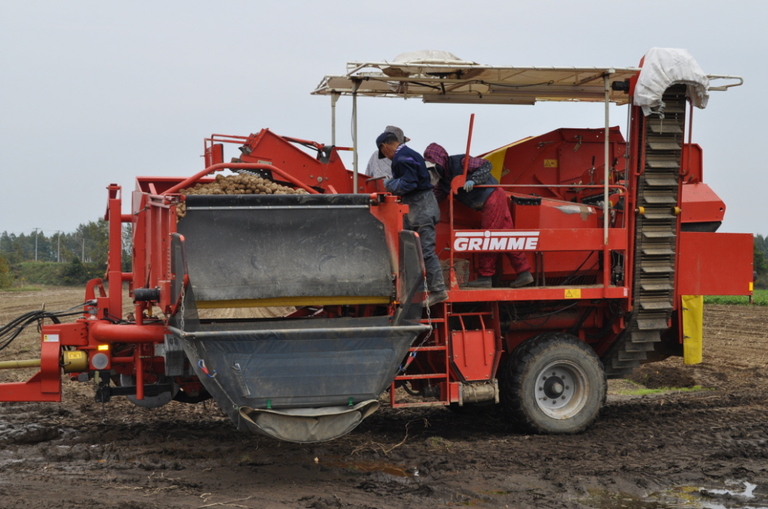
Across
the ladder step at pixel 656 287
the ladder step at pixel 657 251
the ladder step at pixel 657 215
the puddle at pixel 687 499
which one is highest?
the ladder step at pixel 657 215

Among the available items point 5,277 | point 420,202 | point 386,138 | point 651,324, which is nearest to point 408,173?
point 420,202

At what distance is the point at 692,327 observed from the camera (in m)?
8.23

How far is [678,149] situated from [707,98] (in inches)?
19.9

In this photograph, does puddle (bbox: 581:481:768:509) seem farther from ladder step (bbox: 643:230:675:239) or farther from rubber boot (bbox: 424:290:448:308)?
ladder step (bbox: 643:230:675:239)

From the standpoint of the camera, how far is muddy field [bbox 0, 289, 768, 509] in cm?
588

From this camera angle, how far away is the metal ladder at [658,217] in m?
7.90

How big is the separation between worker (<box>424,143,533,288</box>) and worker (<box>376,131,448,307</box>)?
1.41 feet

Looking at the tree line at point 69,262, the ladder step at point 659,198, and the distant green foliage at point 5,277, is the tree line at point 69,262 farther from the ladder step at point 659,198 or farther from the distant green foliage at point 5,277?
the ladder step at point 659,198

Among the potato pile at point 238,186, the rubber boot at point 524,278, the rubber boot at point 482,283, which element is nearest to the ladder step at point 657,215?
the rubber boot at point 524,278

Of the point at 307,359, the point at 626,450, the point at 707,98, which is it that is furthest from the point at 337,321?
the point at 707,98

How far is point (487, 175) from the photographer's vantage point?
8008mm

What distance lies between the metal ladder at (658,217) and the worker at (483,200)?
41.8 inches

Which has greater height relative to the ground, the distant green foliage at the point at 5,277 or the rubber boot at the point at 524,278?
the rubber boot at the point at 524,278

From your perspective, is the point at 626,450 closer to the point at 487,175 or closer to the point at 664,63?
the point at 487,175
